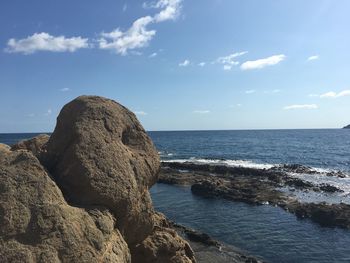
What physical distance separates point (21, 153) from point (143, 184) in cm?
293

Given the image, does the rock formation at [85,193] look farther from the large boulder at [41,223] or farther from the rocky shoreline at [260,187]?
the rocky shoreline at [260,187]

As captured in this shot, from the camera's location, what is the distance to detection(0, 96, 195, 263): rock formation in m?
6.99

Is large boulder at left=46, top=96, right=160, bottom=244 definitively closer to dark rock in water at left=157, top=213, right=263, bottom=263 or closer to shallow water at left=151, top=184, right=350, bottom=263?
dark rock in water at left=157, top=213, right=263, bottom=263

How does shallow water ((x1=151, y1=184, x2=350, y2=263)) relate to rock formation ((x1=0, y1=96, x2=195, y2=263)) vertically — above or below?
below

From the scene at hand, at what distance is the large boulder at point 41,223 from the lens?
22.3 ft

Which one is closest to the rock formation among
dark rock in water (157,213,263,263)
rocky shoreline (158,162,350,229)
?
dark rock in water (157,213,263,263)

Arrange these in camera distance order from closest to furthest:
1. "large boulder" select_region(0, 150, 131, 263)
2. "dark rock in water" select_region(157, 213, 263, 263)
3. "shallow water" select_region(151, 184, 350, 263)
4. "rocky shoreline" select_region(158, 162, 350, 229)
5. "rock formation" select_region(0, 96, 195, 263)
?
"large boulder" select_region(0, 150, 131, 263) < "rock formation" select_region(0, 96, 195, 263) < "dark rock in water" select_region(157, 213, 263, 263) < "shallow water" select_region(151, 184, 350, 263) < "rocky shoreline" select_region(158, 162, 350, 229)

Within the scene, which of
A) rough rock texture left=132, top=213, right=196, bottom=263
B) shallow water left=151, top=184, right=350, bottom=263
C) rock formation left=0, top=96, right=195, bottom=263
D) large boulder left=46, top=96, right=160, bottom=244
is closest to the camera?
rock formation left=0, top=96, right=195, bottom=263

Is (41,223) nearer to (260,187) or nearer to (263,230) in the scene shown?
(263,230)

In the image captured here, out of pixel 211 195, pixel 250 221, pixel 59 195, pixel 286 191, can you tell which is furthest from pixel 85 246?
pixel 286 191

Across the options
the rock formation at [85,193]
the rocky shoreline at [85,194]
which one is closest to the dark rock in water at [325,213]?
the rocky shoreline at [85,194]

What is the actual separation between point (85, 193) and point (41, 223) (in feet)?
4.74

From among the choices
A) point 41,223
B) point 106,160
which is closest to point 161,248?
point 106,160

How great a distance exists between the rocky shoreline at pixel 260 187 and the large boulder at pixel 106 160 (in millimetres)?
21518
